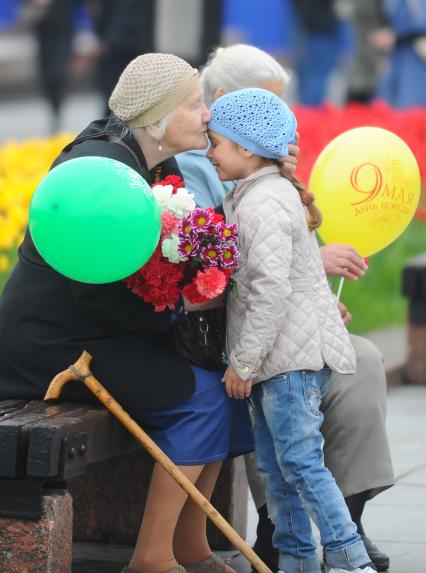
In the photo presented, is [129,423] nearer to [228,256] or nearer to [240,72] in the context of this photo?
[228,256]

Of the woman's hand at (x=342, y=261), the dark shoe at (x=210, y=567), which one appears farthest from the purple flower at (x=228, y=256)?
the dark shoe at (x=210, y=567)

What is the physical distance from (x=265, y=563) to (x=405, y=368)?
10.8ft

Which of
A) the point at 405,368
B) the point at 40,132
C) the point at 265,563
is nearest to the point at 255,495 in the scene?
the point at 265,563

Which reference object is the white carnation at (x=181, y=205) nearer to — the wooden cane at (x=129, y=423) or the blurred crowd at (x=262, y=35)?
the wooden cane at (x=129, y=423)

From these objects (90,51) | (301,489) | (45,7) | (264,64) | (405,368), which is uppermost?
(264,64)

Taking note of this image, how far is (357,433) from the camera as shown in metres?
4.55

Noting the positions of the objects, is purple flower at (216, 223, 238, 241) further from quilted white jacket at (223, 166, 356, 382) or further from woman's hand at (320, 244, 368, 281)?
woman's hand at (320, 244, 368, 281)

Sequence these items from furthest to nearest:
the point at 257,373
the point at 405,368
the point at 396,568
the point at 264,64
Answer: the point at 405,368 → the point at 264,64 → the point at 396,568 → the point at 257,373

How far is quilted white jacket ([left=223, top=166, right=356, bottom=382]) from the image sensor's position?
4.03 meters

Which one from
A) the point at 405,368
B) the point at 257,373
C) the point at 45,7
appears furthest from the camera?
the point at 45,7

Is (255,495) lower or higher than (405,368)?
higher

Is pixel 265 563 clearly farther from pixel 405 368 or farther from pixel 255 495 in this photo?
pixel 405 368

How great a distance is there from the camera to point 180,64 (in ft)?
13.9

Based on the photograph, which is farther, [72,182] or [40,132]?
[40,132]
